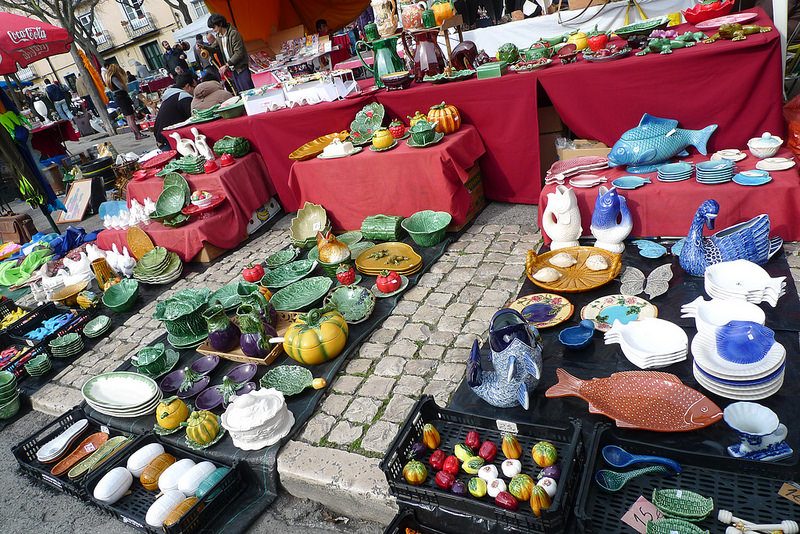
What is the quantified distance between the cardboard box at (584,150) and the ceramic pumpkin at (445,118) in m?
0.94

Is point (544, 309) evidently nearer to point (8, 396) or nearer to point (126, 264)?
point (8, 396)

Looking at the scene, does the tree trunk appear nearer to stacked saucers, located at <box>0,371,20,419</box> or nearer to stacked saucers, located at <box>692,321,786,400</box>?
stacked saucers, located at <box>0,371,20,419</box>

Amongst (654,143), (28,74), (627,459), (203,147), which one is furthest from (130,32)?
(627,459)

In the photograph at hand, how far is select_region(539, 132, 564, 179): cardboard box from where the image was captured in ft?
15.1

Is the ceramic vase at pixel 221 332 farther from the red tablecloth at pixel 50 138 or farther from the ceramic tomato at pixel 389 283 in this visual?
the red tablecloth at pixel 50 138

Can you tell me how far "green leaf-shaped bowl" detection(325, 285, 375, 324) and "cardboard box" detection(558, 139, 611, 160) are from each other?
2061 millimetres

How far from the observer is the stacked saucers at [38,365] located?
405 centimetres

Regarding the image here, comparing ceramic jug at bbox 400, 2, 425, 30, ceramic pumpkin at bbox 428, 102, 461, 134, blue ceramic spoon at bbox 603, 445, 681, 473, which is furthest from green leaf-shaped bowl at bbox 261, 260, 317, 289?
blue ceramic spoon at bbox 603, 445, 681, 473

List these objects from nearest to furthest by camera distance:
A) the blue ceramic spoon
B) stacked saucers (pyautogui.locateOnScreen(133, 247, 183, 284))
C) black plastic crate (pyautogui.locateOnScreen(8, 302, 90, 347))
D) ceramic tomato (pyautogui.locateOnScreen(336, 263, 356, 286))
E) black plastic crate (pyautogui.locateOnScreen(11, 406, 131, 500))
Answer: the blue ceramic spoon
black plastic crate (pyautogui.locateOnScreen(11, 406, 131, 500))
ceramic tomato (pyautogui.locateOnScreen(336, 263, 356, 286))
black plastic crate (pyautogui.locateOnScreen(8, 302, 90, 347))
stacked saucers (pyautogui.locateOnScreen(133, 247, 183, 284))

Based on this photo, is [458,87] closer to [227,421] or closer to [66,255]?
[227,421]

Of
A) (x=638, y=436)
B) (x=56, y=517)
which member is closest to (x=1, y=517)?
(x=56, y=517)

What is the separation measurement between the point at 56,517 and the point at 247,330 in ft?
4.73

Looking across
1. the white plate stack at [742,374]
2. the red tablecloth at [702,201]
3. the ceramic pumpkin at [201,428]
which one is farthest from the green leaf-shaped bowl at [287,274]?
the white plate stack at [742,374]

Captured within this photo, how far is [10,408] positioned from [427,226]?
352cm
